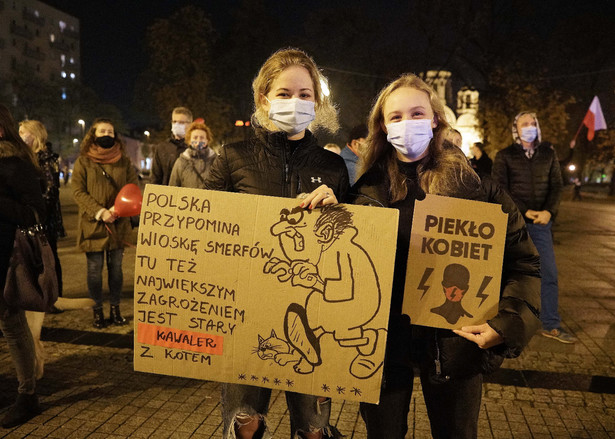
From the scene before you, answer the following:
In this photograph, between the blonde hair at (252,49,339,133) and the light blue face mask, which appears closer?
the blonde hair at (252,49,339,133)

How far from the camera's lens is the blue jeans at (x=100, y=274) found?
5301 mm

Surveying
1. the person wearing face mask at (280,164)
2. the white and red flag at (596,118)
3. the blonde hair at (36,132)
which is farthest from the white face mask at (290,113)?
the white and red flag at (596,118)

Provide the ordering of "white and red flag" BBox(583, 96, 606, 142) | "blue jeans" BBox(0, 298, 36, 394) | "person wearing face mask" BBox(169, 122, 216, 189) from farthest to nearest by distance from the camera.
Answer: "white and red flag" BBox(583, 96, 606, 142) < "person wearing face mask" BBox(169, 122, 216, 189) < "blue jeans" BBox(0, 298, 36, 394)

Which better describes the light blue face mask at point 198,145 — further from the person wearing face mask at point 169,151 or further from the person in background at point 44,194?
the person in background at point 44,194

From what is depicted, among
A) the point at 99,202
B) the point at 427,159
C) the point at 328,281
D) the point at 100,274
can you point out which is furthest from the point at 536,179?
the point at 100,274

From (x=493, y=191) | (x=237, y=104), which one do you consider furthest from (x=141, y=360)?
(x=237, y=104)

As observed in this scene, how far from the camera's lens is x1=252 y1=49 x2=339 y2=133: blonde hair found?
7.91ft

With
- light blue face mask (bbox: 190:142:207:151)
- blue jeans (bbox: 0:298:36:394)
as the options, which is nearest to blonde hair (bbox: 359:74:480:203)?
blue jeans (bbox: 0:298:36:394)

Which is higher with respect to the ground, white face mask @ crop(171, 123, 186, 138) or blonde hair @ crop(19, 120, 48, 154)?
white face mask @ crop(171, 123, 186, 138)

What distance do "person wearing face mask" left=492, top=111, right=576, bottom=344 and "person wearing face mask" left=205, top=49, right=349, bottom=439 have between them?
3355mm

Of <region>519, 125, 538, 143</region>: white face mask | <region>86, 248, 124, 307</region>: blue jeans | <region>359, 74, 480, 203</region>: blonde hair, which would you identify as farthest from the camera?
<region>86, 248, 124, 307</region>: blue jeans

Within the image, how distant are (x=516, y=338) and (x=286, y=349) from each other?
2.91ft

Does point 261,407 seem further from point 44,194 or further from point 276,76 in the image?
point 44,194

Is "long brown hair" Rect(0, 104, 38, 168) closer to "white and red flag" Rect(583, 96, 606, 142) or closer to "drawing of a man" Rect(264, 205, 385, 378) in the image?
"drawing of a man" Rect(264, 205, 385, 378)
